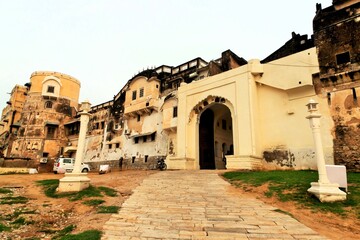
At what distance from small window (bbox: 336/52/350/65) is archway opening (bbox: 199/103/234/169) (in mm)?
8707

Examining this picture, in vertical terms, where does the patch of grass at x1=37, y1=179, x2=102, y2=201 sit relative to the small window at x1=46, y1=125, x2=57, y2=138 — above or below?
below

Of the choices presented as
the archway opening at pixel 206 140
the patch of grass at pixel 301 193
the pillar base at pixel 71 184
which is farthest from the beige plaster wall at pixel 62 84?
the patch of grass at pixel 301 193

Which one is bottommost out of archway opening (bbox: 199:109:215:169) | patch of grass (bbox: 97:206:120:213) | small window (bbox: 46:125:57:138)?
patch of grass (bbox: 97:206:120:213)

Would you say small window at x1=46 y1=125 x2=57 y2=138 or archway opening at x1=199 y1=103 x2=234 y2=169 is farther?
small window at x1=46 y1=125 x2=57 y2=138

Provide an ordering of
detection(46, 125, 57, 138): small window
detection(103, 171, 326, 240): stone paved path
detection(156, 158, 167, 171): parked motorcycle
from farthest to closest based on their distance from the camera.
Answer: detection(46, 125, 57, 138): small window → detection(156, 158, 167, 171): parked motorcycle → detection(103, 171, 326, 240): stone paved path

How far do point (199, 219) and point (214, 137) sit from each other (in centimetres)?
1638

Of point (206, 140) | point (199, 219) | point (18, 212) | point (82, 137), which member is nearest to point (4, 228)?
point (18, 212)

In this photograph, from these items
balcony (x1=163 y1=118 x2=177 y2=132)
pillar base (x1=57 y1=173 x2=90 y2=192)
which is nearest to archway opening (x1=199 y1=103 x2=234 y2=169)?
balcony (x1=163 y1=118 x2=177 y2=132)

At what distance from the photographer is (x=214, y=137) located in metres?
22.1

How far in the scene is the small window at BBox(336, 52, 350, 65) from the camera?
1443 centimetres

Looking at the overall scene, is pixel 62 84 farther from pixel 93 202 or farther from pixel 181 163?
pixel 93 202

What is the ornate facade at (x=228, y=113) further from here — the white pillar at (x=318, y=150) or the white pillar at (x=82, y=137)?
the white pillar at (x=82, y=137)

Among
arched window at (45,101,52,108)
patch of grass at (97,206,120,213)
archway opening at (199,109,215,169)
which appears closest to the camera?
patch of grass at (97,206,120,213)

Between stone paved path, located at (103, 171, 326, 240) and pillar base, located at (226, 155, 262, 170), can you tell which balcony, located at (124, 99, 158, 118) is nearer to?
pillar base, located at (226, 155, 262, 170)
